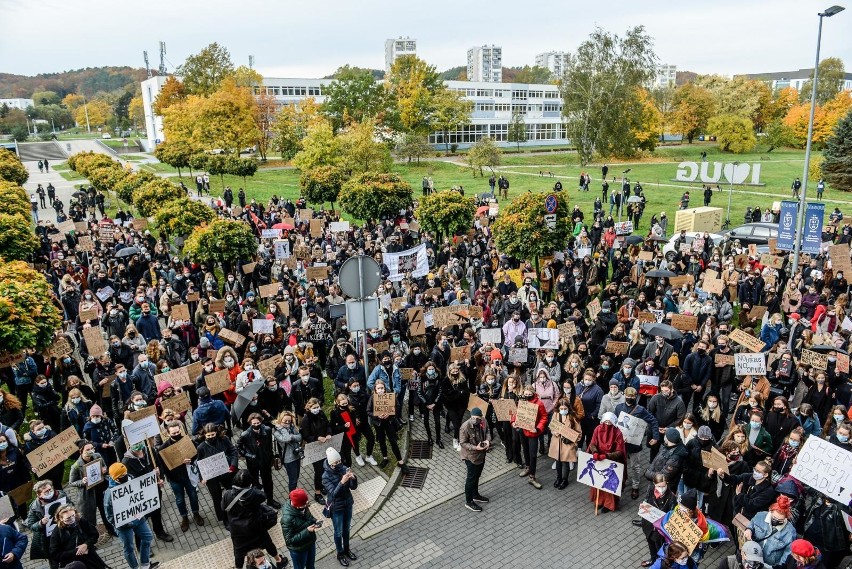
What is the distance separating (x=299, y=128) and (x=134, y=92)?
3706 inches

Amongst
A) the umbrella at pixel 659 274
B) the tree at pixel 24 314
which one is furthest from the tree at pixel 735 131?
the tree at pixel 24 314

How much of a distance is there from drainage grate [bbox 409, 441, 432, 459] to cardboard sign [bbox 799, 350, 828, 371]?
664cm

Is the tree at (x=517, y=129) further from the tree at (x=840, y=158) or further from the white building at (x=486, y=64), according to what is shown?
the white building at (x=486, y=64)

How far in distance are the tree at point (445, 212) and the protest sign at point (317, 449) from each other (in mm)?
14396

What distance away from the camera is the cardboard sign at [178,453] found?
8.20 m

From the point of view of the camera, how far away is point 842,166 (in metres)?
44.7

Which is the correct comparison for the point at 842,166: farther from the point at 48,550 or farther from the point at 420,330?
the point at 48,550

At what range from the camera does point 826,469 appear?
7.31 meters

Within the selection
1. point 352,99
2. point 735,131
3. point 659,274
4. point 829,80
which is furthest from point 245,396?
point 829,80

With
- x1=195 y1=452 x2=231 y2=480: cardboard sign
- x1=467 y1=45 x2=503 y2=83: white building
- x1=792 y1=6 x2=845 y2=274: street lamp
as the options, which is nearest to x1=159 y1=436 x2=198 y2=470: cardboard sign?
x1=195 y1=452 x2=231 y2=480: cardboard sign

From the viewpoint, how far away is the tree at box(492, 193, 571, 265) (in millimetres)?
17734

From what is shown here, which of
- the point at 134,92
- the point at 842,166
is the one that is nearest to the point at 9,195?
the point at 842,166

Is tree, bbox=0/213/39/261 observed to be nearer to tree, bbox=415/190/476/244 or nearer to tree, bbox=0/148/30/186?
tree, bbox=415/190/476/244

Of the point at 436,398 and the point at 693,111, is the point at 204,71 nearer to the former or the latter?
the point at 693,111
